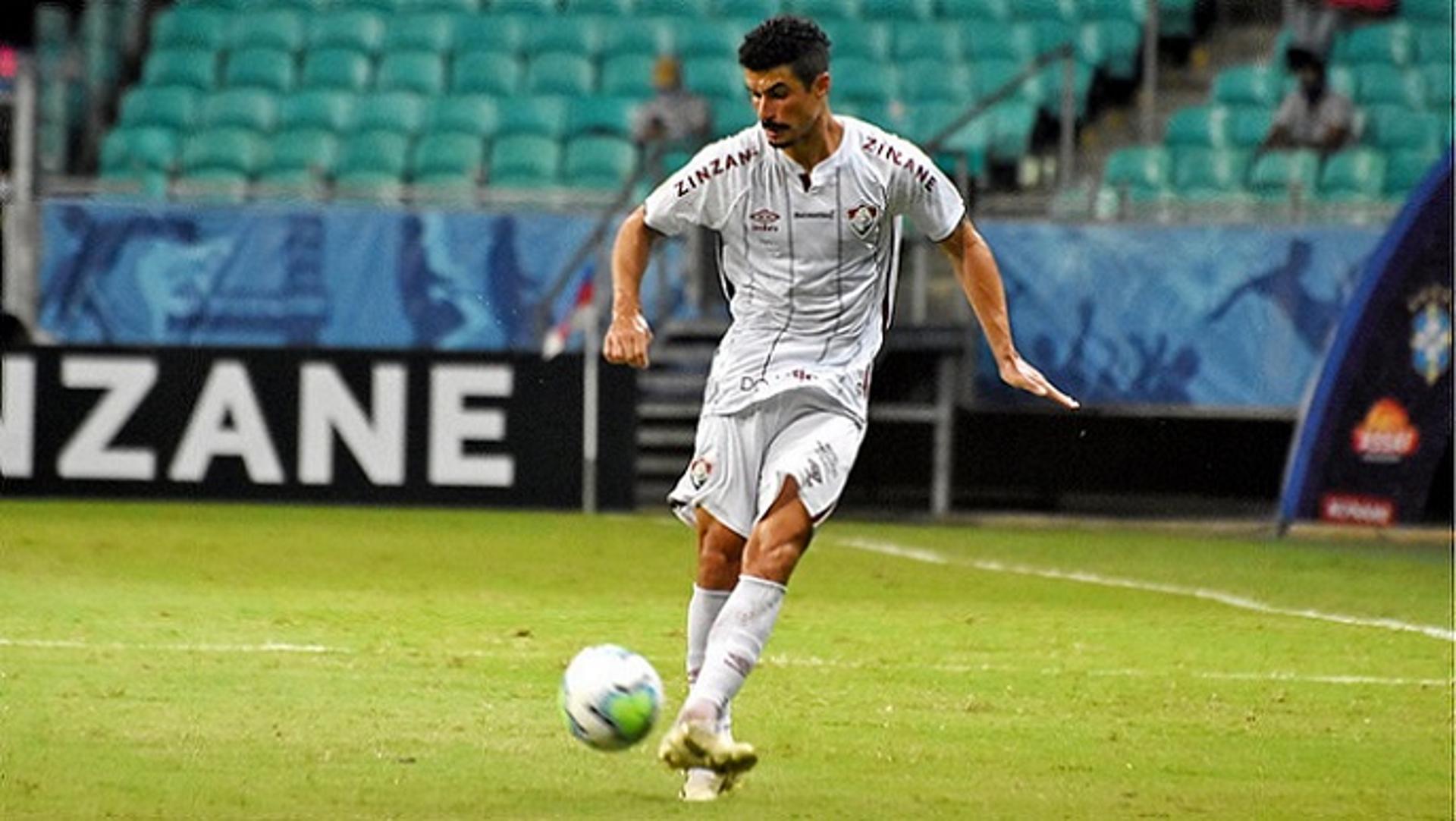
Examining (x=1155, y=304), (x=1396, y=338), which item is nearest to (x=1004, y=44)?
(x=1155, y=304)

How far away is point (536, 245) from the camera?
64.8 ft

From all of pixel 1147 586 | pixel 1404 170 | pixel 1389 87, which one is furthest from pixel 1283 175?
pixel 1147 586

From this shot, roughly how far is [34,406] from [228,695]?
1001 cm

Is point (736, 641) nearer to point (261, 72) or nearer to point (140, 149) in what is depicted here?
point (140, 149)

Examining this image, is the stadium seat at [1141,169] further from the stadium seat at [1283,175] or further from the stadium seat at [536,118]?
the stadium seat at [536,118]

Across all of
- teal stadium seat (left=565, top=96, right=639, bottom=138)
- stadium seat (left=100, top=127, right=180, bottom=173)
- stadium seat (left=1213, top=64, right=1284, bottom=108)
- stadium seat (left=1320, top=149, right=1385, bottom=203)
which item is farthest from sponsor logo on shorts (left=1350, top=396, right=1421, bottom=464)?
stadium seat (left=100, top=127, right=180, bottom=173)

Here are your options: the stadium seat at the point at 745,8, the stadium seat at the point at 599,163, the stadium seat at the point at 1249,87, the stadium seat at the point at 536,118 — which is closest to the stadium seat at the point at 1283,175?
the stadium seat at the point at 1249,87

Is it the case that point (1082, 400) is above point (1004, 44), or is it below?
below

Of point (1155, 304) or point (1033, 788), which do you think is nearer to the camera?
point (1033, 788)

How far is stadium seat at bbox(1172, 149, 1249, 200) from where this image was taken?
20500 millimetres

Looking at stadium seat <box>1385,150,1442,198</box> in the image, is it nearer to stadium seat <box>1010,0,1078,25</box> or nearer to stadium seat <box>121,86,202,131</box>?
stadium seat <box>1010,0,1078,25</box>

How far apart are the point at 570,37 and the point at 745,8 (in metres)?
1.43

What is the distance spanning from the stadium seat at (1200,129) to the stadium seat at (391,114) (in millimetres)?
5779

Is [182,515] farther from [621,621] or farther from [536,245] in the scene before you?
[621,621]
